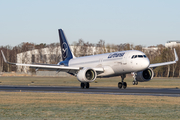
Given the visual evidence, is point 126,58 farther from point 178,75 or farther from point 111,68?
point 178,75

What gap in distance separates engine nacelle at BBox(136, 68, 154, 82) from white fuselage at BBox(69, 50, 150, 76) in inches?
80.7

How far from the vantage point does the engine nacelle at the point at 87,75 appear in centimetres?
3938

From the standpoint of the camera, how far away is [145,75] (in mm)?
40625

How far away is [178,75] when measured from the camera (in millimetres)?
122750

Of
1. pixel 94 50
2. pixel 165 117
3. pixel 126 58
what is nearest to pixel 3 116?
pixel 165 117

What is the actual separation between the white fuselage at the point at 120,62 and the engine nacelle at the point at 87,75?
1798mm

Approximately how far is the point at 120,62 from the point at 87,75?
14.8 ft

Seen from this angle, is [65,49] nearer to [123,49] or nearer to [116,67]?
[116,67]

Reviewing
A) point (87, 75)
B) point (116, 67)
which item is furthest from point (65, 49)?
point (116, 67)

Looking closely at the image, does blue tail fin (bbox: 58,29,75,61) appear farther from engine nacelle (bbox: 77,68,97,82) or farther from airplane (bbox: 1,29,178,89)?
engine nacelle (bbox: 77,68,97,82)

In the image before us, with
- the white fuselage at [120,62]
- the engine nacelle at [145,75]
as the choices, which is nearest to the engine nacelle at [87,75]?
the white fuselage at [120,62]

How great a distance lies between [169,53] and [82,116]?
117585 millimetres

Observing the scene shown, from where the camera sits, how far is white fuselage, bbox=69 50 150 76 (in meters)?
37.2

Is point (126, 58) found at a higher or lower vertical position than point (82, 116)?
higher
